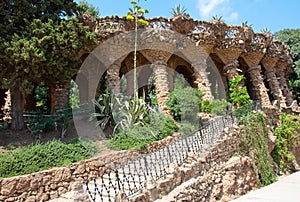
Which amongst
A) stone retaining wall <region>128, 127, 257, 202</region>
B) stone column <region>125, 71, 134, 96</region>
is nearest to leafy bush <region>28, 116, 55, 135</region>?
stone column <region>125, 71, 134, 96</region>

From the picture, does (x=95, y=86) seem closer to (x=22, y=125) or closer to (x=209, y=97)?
(x=22, y=125)

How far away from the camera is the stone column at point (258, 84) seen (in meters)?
15.6

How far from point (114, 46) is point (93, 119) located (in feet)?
12.1

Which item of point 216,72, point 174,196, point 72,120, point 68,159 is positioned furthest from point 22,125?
point 216,72

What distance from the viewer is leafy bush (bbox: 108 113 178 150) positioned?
25.4ft

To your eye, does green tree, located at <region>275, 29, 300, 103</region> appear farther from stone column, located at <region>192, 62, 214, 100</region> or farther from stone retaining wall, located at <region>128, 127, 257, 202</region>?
stone retaining wall, located at <region>128, 127, 257, 202</region>

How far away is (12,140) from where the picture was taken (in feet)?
27.0

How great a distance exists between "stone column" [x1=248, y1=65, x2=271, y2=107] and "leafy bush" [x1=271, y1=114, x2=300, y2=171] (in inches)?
176

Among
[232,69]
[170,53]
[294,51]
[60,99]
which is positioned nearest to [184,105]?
[170,53]

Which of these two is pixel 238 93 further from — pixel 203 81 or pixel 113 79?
pixel 113 79

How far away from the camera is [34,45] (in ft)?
25.5

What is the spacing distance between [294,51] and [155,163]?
20844mm

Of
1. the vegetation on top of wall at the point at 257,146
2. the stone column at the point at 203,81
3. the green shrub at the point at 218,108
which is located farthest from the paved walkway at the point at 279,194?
the stone column at the point at 203,81

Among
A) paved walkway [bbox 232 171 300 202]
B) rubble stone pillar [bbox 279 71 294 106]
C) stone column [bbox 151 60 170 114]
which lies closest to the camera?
paved walkway [bbox 232 171 300 202]
